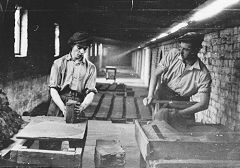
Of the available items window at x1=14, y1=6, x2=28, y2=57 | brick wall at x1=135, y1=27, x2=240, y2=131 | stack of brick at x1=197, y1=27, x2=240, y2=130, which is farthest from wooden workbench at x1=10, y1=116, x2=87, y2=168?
window at x1=14, y1=6, x2=28, y2=57

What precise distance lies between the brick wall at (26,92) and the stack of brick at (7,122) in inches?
77.2

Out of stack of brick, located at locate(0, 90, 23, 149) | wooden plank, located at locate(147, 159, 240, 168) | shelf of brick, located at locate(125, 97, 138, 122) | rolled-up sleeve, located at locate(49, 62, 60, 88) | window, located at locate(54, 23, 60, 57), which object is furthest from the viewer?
window, located at locate(54, 23, 60, 57)

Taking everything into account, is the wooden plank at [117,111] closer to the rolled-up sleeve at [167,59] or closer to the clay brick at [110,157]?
the rolled-up sleeve at [167,59]

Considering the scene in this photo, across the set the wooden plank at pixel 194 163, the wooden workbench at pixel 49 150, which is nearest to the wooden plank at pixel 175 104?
the wooden workbench at pixel 49 150

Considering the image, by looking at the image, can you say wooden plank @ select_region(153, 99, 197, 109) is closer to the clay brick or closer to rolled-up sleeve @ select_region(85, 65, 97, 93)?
rolled-up sleeve @ select_region(85, 65, 97, 93)

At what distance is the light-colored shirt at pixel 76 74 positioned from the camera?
4.12 metres

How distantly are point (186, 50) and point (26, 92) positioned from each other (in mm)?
4123

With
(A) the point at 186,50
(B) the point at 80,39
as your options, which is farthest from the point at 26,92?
(A) the point at 186,50

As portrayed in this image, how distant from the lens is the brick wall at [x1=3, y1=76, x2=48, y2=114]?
5820mm

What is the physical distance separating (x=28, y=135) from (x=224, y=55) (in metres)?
3.47

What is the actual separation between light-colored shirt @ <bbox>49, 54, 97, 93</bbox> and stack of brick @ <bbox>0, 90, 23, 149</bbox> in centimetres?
75

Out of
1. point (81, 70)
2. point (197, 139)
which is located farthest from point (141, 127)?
point (81, 70)

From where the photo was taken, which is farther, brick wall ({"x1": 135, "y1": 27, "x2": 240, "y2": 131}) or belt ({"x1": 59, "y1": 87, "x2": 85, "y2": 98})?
brick wall ({"x1": 135, "y1": 27, "x2": 240, "y2": 131})

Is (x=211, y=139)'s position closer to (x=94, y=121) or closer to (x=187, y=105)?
(x=187, y=105)
